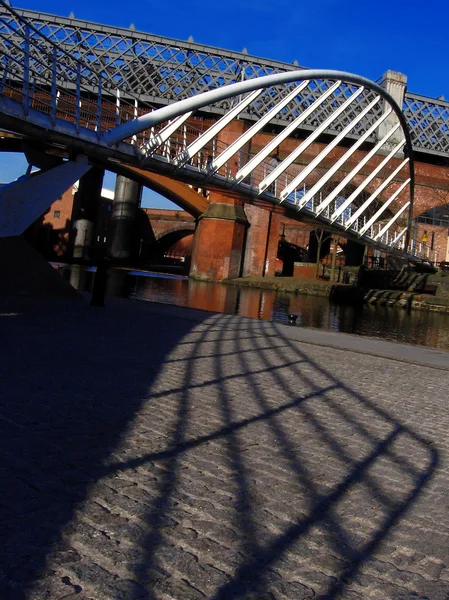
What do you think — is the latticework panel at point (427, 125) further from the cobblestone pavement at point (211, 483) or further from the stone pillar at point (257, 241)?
the cobblestone pavement at point (211, 483)

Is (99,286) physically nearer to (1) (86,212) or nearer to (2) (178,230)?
(1) (86,212)

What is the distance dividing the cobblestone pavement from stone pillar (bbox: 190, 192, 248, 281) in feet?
110

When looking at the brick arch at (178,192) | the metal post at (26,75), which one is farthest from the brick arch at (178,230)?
the metal post at (26,75)

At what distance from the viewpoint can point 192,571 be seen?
210 centimetres

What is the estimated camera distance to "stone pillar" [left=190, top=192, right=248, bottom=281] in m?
39.7

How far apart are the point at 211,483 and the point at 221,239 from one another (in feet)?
121

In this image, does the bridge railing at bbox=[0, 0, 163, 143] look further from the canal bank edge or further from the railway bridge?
the canal bank edge

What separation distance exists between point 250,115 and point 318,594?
4092 cm

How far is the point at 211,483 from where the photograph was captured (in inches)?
116

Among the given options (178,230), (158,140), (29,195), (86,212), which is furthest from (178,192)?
(29,195)

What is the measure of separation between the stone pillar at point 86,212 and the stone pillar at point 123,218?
210 centimetres

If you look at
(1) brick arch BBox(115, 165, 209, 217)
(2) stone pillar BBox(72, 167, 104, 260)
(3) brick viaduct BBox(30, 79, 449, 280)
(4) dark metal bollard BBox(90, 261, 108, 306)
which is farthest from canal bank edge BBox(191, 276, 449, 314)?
(4) dark metal bollard BBox(90, 261, 108, 306)

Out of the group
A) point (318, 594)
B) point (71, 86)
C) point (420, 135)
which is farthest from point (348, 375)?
point (420, 135)

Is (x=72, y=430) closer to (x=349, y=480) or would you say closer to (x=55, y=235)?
(x=349, y=480)
